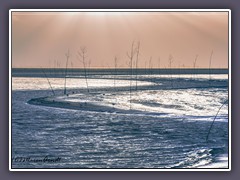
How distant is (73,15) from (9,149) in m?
1.47

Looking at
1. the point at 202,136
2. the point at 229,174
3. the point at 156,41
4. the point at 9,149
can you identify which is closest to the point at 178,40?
the point at 156,41

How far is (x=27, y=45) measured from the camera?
5.20m

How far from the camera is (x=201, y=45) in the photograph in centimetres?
546

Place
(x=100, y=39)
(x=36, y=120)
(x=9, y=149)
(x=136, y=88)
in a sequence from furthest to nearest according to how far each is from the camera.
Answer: (x=136, y=88) → (x=36, y=120) → (x=100, y=39) → (x=9, y=149)

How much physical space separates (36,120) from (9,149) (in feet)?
5.66

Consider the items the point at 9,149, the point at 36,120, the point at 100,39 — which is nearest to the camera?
the point at 9,149

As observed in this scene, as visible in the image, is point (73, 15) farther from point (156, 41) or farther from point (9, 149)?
point (9, 149)

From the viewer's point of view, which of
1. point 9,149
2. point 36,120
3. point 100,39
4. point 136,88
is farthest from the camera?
point 136,88

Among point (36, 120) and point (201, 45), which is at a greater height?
point (201, 45)

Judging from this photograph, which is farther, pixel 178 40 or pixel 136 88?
pixel 136 88

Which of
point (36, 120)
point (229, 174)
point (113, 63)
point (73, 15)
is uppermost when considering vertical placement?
point (73, 15)

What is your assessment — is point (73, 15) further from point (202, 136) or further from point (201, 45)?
point (202, 136)

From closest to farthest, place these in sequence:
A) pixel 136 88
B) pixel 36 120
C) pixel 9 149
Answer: pixel 9 149 → pixel 36 120 → pixel 136 88
